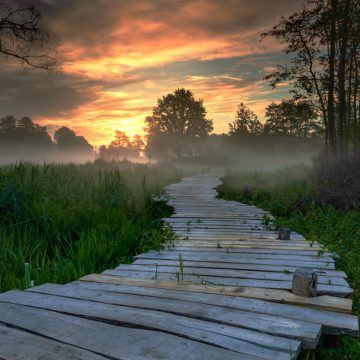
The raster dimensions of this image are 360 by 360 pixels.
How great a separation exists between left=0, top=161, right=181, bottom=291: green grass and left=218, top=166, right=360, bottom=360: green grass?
96.5 inches

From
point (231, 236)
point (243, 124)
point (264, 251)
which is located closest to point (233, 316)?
point (264, 251)

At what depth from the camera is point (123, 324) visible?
220 centimetres

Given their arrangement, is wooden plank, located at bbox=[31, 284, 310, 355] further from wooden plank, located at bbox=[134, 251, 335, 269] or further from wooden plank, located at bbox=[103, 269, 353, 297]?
wooden plank, located at bbox=[134, 251, 335, 269]

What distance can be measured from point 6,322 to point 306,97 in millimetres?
22503

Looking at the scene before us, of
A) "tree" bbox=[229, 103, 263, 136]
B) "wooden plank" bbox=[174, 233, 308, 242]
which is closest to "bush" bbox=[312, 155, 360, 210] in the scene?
"wooden plank" bbox=[174, 233, 308, 242]

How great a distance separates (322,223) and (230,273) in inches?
151

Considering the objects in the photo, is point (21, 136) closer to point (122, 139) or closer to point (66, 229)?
point (122, 139)

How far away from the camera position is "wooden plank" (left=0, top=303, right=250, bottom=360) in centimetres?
182

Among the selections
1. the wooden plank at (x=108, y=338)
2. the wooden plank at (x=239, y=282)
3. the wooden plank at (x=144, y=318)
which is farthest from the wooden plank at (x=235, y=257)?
the wooden plank at (x=108, y=338)

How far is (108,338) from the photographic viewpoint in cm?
196

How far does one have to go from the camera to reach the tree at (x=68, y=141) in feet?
393

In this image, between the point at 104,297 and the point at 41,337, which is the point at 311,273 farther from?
the point at 41,337

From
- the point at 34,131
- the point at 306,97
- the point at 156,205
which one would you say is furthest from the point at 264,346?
the point at 34,131

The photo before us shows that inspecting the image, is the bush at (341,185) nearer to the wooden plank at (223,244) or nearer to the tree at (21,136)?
the wooden plank at (223,244)
